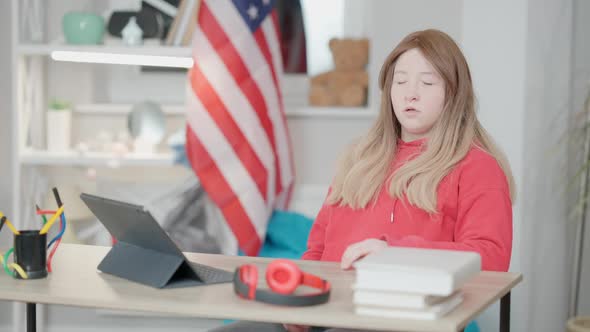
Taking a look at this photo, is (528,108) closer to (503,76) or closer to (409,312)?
(503,76)

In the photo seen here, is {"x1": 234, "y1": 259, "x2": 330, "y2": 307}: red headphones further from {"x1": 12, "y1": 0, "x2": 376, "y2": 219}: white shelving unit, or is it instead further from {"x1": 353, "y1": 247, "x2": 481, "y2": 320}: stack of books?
{"x1": 12, "y1": 0, "x2": 376, "y2": 219}: white shelving unit

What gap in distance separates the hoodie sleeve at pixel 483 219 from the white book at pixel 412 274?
357 millimetres

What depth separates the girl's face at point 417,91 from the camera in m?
2.11

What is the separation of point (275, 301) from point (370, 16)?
2397 millimetres

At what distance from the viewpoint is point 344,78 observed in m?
3.74

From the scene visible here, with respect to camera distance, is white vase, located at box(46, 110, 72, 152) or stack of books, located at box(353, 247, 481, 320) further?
white vase, located at box(46, 110, 72, 152)

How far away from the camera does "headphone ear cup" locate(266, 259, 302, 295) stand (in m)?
1.55

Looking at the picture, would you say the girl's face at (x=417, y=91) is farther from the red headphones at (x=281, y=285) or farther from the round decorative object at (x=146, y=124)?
the round decorative object at (x=146, y=124)

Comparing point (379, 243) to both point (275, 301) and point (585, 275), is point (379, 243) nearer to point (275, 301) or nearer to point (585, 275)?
point (275, 301)

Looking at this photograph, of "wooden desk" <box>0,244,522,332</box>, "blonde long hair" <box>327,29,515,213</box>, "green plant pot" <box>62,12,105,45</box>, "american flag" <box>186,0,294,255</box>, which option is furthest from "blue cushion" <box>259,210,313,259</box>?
"wooden desk" <box>0,244,522,332</box>

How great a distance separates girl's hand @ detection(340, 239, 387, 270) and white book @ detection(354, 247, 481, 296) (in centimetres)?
26

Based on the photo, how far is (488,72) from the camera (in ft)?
10.7

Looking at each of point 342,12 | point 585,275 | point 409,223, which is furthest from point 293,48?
point 409,223

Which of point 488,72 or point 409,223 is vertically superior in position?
point 488,72
